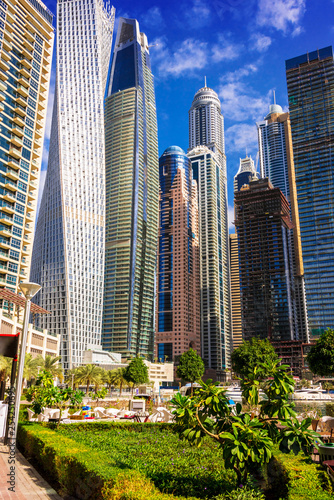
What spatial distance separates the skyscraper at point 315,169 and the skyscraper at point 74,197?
85616mm

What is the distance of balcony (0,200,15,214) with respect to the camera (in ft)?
261

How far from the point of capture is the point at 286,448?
835 centimetres

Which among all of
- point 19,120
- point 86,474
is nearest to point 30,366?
point 19,120

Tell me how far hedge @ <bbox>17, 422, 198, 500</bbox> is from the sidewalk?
34 cm

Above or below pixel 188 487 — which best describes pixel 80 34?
above

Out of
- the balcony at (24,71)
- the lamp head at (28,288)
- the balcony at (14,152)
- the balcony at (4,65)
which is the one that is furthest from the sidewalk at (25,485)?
the balcony at (24,71)

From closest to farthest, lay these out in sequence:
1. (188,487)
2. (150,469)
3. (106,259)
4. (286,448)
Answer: (286,448) → (188,487) → (150,469) → (106,259)

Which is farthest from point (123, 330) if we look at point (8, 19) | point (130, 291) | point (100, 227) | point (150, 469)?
point (150, 469)

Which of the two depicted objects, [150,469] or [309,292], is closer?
[150,469]

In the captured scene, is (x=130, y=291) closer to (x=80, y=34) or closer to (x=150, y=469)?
(x=80, y=34)

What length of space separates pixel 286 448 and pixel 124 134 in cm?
19184

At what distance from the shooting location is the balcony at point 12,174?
270 ft

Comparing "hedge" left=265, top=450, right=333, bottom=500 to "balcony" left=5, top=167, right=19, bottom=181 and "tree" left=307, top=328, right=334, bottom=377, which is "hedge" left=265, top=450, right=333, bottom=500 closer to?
"tree" left=307, top=328, right=334, bottom=377

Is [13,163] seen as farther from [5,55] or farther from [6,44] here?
[6,44]
